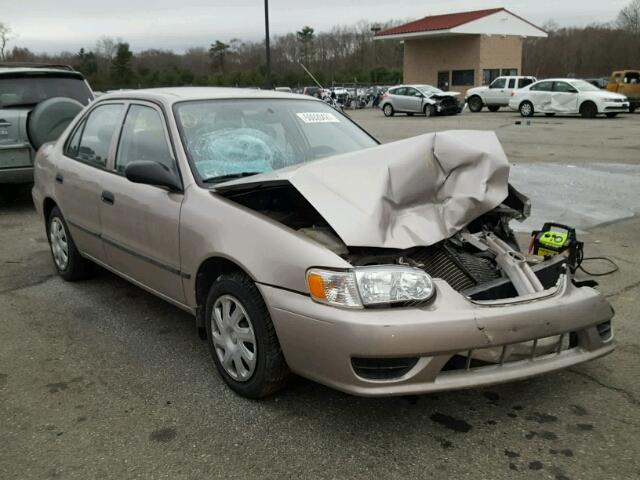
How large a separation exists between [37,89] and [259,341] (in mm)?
6993

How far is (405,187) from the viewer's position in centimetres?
317

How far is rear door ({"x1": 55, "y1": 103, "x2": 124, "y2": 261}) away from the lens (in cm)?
436

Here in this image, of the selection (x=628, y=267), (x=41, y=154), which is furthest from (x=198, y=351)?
(x=628, y=267)

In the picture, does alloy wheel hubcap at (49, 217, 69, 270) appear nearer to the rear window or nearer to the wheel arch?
the wheel arch

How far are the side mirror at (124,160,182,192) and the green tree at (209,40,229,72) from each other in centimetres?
7665

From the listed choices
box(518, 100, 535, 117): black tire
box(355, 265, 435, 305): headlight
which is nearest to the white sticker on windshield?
box(355, 265, 435, 305): headlight

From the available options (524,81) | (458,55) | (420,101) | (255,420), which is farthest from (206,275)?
(458,55)

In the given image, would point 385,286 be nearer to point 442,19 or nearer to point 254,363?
point 254,363

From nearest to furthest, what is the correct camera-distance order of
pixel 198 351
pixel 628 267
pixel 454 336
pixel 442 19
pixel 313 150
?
pixel 454 336
pixel 198 351
pixel 313 150
pixel 628 267
pixel 442 19

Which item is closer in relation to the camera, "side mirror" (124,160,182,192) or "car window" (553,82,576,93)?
"side mirror" (124,160,182,192)

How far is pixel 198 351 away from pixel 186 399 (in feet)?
2.02

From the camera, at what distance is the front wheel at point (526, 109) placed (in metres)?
26.0

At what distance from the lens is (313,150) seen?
4.16m

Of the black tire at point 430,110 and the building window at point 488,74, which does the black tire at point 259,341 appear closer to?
the black tire at point 430,110
